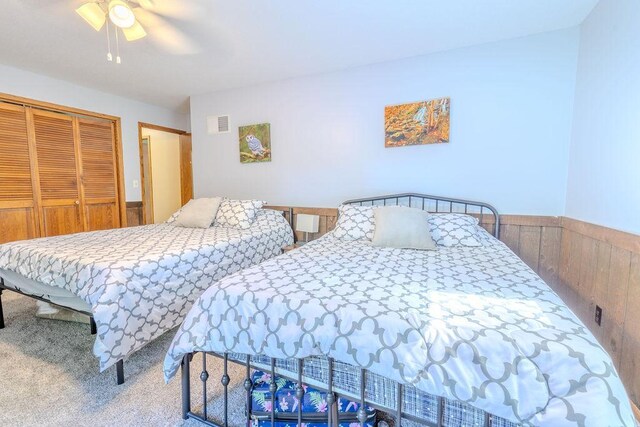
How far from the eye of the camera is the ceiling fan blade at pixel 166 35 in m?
2.01

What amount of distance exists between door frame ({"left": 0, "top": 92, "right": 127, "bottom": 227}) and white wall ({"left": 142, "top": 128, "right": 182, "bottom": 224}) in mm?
1325

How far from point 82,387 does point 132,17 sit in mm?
2226

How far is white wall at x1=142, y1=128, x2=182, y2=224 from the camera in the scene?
5188 millimetres

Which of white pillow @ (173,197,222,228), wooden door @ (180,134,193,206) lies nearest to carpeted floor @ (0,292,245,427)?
white pillow @ (173,197,222,228)

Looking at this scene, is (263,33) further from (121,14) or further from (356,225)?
(356,225)

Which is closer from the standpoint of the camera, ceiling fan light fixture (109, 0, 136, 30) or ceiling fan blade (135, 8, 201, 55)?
ceiling fan light fixture (109, 0, 136, 30)

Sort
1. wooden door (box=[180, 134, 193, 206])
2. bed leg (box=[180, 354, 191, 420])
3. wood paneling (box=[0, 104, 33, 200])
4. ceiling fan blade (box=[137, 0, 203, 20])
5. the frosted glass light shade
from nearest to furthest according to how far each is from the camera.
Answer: bed leg (box=[180, 354, 191, 420]) → ceiling fan blade (box=[137, 0, 203, 20]) → wood paneling (box=[0, 104, 33, 200]) → the frosted glass light shade → wooden door (box=[180, 134, 193, 206])

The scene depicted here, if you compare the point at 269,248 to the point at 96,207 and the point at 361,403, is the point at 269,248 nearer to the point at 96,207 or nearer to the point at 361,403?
the point at 361,403

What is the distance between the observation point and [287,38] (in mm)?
2307

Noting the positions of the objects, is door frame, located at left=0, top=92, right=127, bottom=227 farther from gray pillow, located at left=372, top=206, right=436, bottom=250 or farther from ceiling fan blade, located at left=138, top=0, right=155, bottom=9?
gray pillow, located at left=372, top=206, right=436, bottom=250

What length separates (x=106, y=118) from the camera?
365 centimetres

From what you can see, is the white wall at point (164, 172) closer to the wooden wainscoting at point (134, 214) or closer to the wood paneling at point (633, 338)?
the wooden wainscoting at point (134, 214)

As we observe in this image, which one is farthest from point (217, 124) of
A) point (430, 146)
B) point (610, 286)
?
point (610, 286)

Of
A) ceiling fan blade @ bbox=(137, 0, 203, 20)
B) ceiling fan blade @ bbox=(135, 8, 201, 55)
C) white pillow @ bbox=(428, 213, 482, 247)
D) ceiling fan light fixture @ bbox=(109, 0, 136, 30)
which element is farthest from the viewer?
white pillow @ bbox=(428, 213, 482, 247)
